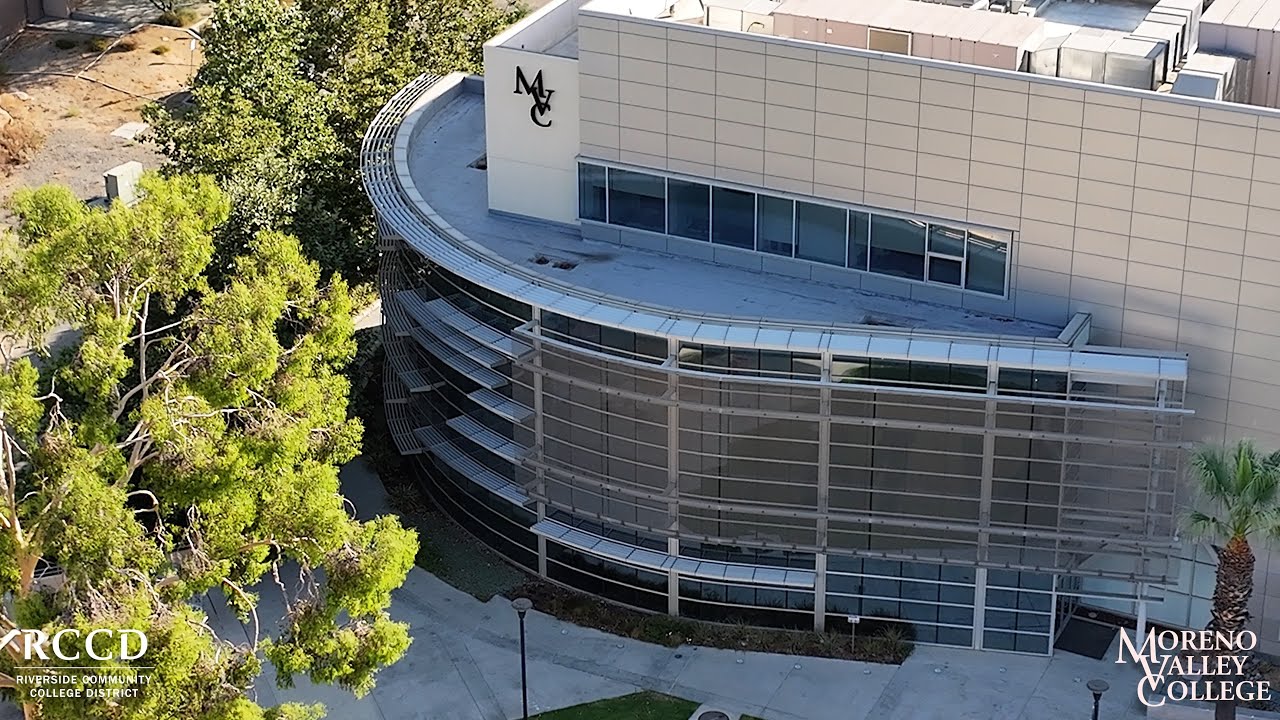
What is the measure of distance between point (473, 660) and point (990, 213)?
1770cm

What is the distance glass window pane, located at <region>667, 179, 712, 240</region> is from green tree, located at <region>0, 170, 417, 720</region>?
11019 millimetres

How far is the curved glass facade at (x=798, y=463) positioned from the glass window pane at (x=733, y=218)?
256 millimetres

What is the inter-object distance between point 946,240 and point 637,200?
8.62 meters

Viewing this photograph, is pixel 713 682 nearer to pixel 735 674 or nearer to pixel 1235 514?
pixel 735 674

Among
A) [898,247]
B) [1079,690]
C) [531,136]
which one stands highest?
[531,136]

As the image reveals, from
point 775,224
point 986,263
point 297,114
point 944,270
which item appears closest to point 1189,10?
point 986,263

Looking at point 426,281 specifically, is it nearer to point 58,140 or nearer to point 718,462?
point 718,462

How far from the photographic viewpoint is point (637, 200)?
49469 millimetres

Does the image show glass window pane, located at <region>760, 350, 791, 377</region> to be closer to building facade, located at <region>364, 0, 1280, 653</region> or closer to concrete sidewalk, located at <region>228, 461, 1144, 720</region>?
building facade, located at <region>364, 0, 1280, 653</region>

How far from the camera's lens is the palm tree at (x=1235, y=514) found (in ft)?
129

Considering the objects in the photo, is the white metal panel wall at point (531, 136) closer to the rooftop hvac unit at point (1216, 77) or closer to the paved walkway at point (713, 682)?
the paved walkway at point (713, 682)

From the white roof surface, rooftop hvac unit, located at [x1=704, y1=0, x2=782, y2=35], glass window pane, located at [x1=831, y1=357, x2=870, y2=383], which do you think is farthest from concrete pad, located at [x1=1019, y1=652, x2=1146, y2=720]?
rooftop hvac unit, located at [x1=704, y1=0, x2=782, y2=35]

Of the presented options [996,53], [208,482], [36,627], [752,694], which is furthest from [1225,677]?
[36,627]

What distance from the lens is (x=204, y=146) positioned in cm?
5312
